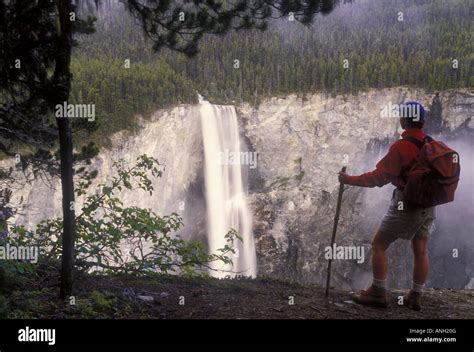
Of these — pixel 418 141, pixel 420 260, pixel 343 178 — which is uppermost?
pixel 418 141

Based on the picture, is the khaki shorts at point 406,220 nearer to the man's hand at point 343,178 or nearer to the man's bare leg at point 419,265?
the man's bare leg at point 419,265

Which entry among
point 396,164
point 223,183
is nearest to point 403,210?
point 396,164

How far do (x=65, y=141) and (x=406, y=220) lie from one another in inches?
132

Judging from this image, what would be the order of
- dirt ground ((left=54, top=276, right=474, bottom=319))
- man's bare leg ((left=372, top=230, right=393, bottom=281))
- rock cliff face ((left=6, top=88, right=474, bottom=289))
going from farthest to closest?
rock cliff face ((left=6, top=88, right=474, bottom=289))
man's bare leg ((left=372, top=230, right=393, bottom=281))
dirt ground ((left=54, top=276, right=474, bottom=319))

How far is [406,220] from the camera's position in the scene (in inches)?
177

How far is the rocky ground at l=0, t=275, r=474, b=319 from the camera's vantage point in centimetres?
440

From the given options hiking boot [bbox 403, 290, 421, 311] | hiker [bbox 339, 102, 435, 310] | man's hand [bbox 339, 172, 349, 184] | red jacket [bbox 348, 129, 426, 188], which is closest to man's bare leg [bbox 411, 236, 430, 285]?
hiker [bbox 339, 102, 435, 310]

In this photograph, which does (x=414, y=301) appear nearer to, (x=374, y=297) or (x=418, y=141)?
(x=374, y=297)

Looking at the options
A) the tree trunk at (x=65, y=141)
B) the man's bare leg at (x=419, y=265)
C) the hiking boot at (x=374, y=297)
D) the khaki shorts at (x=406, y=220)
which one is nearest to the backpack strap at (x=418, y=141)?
the khaki shorts at (x=406, y=220)

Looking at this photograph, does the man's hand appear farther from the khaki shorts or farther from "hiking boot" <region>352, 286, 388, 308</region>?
"hiking boot" <region>352, 286, 388, 308</region>

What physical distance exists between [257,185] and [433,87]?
18983 millimetres

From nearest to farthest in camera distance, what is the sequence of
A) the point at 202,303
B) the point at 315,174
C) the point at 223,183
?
the point at 202,303, the point at 223,183, the point at 315,174

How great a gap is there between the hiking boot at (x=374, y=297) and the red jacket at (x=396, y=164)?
43.4 inches
